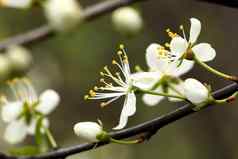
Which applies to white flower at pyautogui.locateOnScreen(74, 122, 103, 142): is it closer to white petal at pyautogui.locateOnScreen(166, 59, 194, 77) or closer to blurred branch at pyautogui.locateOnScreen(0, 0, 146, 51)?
white petal at pyautogui.locateOnScreen(166, 59, 194, 77)

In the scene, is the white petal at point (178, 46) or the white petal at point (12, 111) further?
the white petal at point (12, 111)

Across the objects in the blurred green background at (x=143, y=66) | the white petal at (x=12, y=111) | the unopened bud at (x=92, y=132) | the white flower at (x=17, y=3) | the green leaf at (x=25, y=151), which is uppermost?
the white flower at (x=17, y=3)

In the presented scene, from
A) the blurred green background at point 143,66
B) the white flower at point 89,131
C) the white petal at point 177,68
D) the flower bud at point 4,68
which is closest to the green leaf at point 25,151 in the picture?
the white flower at point 89,131

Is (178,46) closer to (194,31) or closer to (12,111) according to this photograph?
(194,31)

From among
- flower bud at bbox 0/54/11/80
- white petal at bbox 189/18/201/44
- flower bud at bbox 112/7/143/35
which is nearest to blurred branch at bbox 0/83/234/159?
white petal at bbox 189/18/201/44

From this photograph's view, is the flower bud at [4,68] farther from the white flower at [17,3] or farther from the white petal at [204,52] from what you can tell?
the white petal at [204,52]

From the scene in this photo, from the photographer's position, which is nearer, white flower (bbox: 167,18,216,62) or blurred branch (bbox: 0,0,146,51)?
white flower (bbox: 167,18,216,62)

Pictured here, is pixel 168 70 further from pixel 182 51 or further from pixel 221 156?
pixel 221 156
